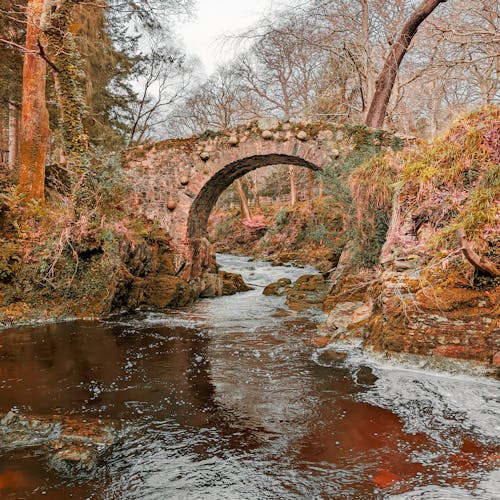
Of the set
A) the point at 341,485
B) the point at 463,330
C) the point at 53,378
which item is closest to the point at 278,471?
the point at 341,485

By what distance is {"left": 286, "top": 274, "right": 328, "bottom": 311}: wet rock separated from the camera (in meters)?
8.62

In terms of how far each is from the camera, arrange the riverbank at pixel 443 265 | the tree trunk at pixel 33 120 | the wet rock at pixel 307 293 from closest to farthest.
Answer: the riverbank at pixel 443 265 < the tree trunk at pixel 33 120 < the wet rock at pixel 307 293

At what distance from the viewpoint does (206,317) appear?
7723 millimetres

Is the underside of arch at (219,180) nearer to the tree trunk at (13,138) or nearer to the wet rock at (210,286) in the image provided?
the wet rock at (210,286)

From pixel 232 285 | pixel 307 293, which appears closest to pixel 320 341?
pixel 307 293

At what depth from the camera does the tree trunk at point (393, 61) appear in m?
7.82

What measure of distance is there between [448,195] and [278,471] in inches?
156

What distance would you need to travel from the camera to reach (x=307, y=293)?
9766 millimetres

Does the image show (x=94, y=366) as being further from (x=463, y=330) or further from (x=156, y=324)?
(x=463, y=330)

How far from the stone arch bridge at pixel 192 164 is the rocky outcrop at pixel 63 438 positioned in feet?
23.6

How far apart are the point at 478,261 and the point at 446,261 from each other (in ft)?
1.38

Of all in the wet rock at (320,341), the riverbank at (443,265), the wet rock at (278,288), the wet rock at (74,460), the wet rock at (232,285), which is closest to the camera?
the wet rock at (74,460)

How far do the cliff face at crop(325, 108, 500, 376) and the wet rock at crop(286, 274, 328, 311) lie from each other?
2898 millimetres

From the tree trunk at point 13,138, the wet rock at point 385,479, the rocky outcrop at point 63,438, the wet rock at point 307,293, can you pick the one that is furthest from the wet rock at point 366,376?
the tree trunk at point 13,138
